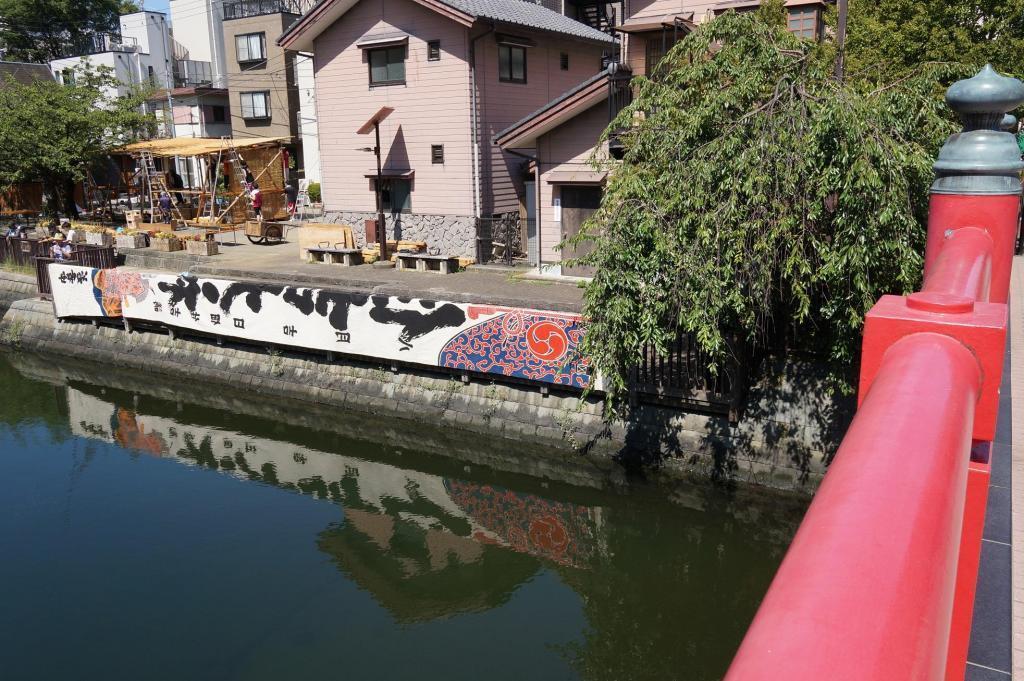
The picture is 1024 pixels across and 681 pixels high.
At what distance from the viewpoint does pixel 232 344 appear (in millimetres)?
18797

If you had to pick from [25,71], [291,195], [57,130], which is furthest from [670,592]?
[25,71]

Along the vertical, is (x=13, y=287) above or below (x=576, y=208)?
below

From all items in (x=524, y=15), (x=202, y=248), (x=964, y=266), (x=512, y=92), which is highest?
(x=524, y=15)

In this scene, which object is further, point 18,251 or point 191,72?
point 191,72

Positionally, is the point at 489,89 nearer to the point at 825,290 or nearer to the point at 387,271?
the point at 387,271

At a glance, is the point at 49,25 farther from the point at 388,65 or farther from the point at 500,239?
the point at 500,239

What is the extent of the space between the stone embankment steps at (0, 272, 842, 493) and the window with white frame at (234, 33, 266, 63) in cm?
2121

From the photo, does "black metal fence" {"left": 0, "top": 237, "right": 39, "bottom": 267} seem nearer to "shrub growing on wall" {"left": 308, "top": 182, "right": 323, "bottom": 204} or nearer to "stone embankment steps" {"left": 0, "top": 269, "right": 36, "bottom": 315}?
"stone embankment steps" {"left": 0, "top": 269, "right": 36, "bottom": 315}

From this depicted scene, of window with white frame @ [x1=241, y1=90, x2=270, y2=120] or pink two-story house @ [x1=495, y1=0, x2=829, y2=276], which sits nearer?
pink two-story house @ [x1=495, y1=0, x2=829, y2=276]

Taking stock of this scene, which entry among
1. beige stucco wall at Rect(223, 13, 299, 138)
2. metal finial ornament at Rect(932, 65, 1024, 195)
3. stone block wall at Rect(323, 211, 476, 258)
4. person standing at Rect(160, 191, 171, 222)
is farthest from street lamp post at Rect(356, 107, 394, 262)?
metal finial ornament at Rect(932, 65, 1024, 195)

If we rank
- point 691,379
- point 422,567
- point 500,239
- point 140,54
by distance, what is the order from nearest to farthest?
1. point 422,567
2. point 691,379
3. point 500,239
4. point 140,54

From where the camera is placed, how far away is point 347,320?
16.5 meters

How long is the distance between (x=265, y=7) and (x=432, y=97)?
820 inches

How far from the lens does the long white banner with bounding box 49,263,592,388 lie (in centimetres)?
1390
